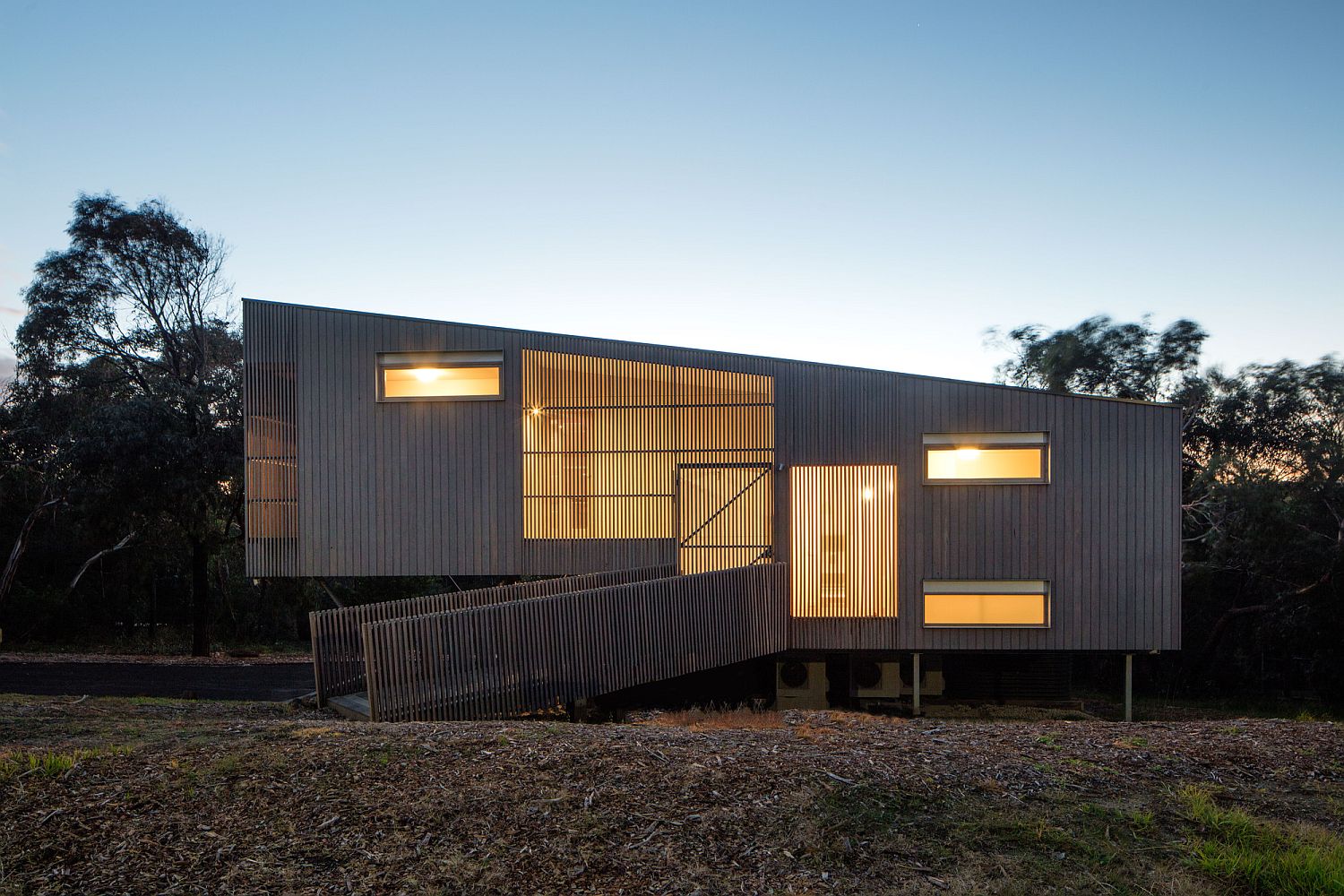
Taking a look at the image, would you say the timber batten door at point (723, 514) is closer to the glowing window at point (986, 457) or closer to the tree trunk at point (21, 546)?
the glowing window at point (986, 457)

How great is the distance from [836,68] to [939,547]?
8928 mm

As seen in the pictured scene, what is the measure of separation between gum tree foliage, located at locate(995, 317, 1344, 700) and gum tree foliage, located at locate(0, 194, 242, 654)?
79.8 ft

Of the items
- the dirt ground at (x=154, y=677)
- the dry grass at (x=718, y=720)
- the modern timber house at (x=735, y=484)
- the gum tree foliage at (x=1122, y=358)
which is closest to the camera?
the dry grass at (x=718, y=720)

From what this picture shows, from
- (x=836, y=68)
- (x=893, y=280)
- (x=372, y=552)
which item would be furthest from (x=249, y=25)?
(x=893, y=280)

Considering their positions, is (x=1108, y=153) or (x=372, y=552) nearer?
(x=372, y=552)

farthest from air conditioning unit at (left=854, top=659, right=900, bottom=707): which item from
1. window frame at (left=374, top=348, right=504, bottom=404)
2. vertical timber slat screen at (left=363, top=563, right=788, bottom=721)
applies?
window frame at (left=374, top=348, right=504, bottom=404)

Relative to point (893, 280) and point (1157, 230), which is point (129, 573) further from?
point (1157, 230)

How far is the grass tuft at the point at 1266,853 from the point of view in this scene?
11.9 feet

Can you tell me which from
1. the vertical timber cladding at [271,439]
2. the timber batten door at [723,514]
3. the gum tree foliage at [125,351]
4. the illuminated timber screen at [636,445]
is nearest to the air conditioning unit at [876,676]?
the timber batten door at [723,514]

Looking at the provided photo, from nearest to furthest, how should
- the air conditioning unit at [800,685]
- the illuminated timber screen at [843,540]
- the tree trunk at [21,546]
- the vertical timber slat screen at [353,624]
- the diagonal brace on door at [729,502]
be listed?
1. the vertical timber slat screen at [353,624]
2. the illuminated timber screen at [843,540]
3. the diagonal brace on door at [729,502]
4. the air conditioning unit at [800,685]
5. the tree trunk at [21,546]

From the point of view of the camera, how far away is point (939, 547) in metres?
12.7

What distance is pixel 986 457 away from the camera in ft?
41.6

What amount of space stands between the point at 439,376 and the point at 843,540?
23.2ft

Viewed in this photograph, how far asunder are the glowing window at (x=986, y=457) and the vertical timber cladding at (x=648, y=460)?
2.58m
